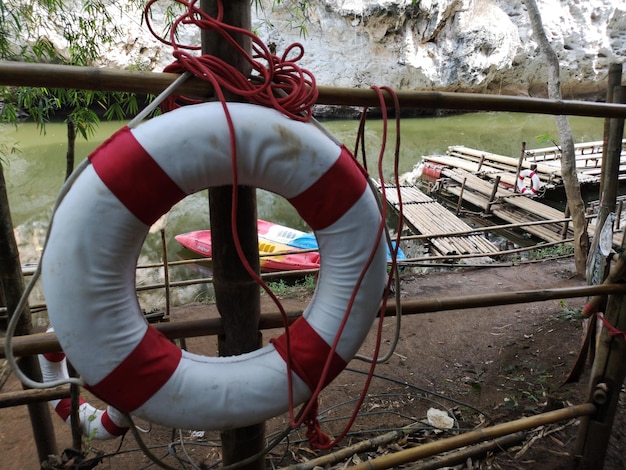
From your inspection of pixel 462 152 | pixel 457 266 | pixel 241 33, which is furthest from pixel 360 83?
pixel 241 33

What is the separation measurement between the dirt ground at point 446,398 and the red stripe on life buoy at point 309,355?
629 mm

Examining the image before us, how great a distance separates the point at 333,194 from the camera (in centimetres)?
86

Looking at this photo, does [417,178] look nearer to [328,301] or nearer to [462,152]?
[462,152]

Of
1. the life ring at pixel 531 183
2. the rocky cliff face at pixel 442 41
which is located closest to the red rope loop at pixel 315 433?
the life ring at pixel 531 183

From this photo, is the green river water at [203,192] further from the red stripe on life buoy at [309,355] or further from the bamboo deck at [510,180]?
the red stripe on life buoy at [309,355]

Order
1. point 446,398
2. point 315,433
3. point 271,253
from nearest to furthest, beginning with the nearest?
point 315,433 → point 446,398 → point 271,253

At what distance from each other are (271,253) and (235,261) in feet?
12.4

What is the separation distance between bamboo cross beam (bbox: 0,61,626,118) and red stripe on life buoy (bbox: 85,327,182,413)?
468 mm

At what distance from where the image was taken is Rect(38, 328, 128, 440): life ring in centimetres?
116

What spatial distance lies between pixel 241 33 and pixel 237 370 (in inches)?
26.3

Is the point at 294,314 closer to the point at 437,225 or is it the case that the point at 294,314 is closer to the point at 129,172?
the point at 129,172

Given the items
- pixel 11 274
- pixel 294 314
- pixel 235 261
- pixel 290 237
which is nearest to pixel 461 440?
pixel 294 314

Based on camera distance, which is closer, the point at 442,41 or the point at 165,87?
the point at 165,87

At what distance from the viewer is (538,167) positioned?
748 cm
